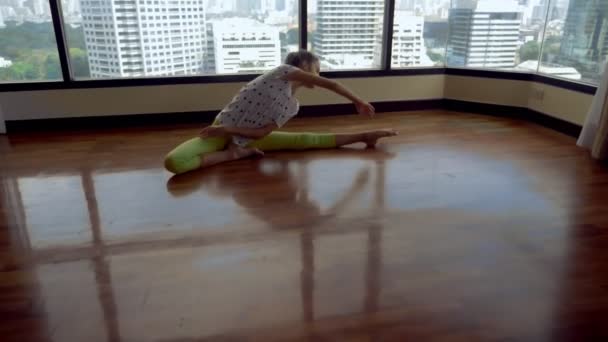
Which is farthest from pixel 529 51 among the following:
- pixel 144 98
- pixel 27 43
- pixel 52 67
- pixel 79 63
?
pixel 27 43

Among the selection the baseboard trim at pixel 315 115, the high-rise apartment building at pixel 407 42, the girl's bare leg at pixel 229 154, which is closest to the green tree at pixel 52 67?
the baseboard trim at pixel 315 115

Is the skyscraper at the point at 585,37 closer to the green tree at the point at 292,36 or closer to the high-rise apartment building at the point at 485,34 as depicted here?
the high-rise apartment building at the point at 485,34

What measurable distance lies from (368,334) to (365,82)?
3.14 m

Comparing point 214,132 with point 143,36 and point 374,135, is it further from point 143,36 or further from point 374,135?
point 143,36

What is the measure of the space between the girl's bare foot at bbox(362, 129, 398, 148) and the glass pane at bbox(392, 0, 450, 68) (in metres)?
1.38

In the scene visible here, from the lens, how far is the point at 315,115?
164 inches

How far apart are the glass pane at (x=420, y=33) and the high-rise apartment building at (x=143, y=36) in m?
1.72

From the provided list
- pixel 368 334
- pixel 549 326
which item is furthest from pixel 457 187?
pixel 368 334

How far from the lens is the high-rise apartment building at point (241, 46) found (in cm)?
390

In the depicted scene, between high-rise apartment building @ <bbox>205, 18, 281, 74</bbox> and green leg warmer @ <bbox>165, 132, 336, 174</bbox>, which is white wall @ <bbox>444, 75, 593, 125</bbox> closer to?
high-rise apartment building @ <bbox>205, 18, 281, 74</bbox>

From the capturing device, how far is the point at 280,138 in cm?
305

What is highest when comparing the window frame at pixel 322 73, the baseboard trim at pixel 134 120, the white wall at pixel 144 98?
the window frame at pixel 322 73

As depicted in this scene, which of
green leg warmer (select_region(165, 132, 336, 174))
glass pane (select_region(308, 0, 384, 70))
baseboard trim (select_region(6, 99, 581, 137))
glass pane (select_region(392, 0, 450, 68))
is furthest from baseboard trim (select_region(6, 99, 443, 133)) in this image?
green leg warmer (select_region(165, 132, 336, 174))

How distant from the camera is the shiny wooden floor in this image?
4.69 feet
